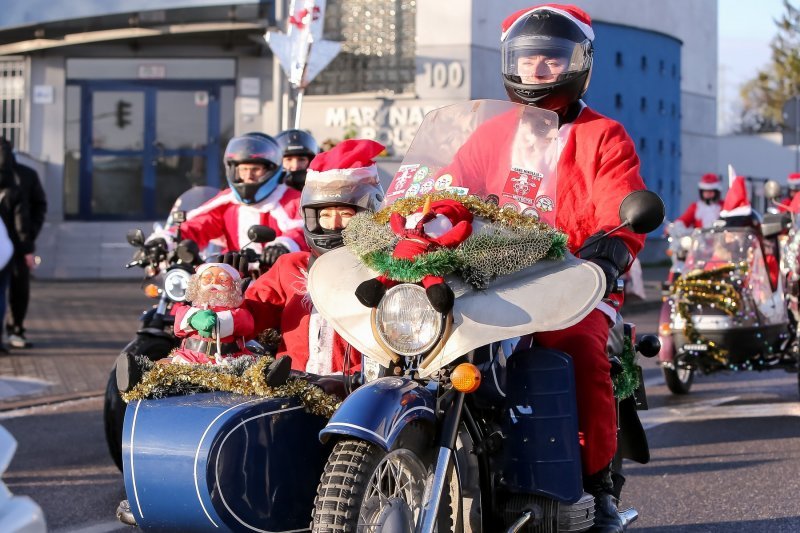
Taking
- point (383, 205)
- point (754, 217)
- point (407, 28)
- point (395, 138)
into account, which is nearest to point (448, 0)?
point (407, 28)

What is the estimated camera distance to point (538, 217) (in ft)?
15.0

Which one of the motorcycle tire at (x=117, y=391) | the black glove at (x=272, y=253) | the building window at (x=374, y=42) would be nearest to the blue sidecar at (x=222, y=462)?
the motorcycle tire at (x=117, y=391)

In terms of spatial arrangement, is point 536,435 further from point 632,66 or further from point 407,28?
point 632,66

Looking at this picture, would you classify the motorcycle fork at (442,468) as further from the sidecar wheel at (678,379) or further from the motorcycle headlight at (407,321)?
the sidecar wheel at (678,379)

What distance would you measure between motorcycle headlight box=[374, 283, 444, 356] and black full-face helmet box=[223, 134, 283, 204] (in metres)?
4.36

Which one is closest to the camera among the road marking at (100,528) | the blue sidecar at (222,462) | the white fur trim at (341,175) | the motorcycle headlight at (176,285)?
the blue sidecar at (222,462)

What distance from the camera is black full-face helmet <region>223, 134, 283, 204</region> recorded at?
28.0 feet

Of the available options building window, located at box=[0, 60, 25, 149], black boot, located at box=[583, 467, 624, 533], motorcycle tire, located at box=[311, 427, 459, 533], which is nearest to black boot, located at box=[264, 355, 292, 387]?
motorcycle tire, located at box=[311, 427, 459, 533]

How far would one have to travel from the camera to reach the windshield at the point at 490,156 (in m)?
4.71

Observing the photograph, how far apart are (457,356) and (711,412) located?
6.28m

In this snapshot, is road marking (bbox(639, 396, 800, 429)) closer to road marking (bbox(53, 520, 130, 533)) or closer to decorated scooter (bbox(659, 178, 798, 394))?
decorated scooter (bbox(659, 178, 798, 394))

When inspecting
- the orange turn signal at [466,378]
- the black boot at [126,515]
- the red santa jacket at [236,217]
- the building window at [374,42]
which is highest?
the building window at [374,42]

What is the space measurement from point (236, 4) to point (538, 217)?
1841 centimetres

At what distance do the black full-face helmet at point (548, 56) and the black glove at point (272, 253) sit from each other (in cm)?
235
